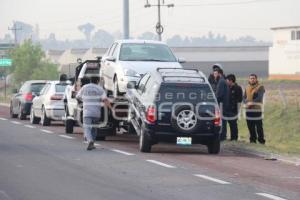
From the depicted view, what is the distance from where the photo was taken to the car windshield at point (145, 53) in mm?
23281

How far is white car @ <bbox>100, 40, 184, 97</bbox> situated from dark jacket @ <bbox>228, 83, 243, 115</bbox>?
1629 millimetres

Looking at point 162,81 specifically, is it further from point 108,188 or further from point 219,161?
point 108,188

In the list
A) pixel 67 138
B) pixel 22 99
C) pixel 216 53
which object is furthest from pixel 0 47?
pixel 67 138

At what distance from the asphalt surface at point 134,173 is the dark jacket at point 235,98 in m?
1.89

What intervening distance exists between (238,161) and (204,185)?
463 centimetres

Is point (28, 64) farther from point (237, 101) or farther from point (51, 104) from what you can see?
point (237, 101)

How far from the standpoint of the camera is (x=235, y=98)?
23.6 meters

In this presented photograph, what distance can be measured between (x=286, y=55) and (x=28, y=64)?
3692 cm

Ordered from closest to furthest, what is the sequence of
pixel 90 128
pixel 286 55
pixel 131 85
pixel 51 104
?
pixel 90 128 < pixel 131 85 < pixel 51 104 < pixel 286 55

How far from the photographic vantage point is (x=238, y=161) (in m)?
18.3

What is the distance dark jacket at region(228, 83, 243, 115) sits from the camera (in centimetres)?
2348

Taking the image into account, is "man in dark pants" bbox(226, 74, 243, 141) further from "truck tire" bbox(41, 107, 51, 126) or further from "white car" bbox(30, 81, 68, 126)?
"truck tire" bbox(41, 107, 51, 126)

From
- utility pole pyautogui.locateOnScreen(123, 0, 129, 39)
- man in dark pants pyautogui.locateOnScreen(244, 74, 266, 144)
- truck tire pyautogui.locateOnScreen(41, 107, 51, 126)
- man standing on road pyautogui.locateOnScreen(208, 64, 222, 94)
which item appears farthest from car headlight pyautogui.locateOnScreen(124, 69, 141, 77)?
utility pole pyautogui.locateOnScreen(123, 0, 129, 39)

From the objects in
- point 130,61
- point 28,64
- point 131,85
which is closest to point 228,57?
point 28,64
